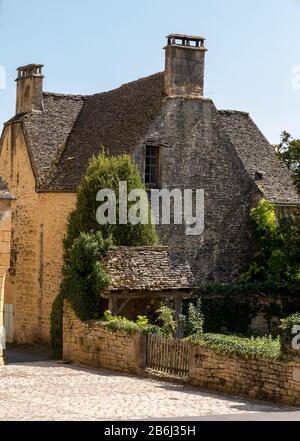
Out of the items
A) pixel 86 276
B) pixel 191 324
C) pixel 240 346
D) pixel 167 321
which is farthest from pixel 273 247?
pixel 240 346

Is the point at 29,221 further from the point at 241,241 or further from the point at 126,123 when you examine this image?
the point at 241,241

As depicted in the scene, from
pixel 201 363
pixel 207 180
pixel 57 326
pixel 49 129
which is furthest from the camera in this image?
pixel 49 129

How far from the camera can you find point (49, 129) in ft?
114

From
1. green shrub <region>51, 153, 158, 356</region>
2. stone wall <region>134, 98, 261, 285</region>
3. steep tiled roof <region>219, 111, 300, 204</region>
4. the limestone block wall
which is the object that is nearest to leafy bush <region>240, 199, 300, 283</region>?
stone wall <region>134, 98, 261, 285</region>

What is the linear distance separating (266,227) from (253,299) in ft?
9.54

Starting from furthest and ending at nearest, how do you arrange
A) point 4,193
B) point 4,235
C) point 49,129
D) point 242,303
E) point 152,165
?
point 49,129 → point 152,165 → point 242,303 → point 4,193 → point 4,235

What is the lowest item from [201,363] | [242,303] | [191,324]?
[201,363]

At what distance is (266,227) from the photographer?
108ft

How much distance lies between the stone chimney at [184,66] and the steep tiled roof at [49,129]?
16.4 feet

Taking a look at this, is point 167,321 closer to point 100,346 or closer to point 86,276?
point 100,346

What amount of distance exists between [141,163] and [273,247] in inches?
214

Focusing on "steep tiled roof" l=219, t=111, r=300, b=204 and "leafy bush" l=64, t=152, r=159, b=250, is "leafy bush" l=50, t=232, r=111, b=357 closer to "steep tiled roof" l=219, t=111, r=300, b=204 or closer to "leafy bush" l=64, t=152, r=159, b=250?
"leafy bush" l=64, t=152, r=159, b=250

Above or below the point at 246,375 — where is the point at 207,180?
above
